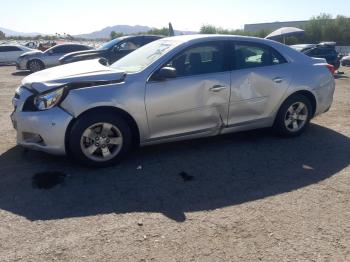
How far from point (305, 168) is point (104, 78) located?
271cm

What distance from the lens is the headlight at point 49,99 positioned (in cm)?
454

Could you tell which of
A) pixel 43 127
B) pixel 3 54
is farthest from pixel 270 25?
pixel 43 127

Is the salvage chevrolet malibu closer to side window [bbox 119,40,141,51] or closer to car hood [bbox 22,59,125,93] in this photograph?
car hood [bbox 22,59,125,93]

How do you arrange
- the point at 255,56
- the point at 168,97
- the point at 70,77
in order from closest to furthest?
the point at 70,77 < the point at 168,97 < the point at 255,56

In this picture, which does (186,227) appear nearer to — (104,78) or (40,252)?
(40,252)

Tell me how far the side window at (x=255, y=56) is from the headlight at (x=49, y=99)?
7.94 feet

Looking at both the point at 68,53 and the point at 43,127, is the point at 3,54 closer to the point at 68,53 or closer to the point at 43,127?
the point at 68,53

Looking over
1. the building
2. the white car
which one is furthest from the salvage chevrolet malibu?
the building

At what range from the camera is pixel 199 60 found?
5234mm

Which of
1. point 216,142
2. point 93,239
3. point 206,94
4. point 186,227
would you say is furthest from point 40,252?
point 216,142

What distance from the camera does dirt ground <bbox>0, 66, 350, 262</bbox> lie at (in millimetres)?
3102

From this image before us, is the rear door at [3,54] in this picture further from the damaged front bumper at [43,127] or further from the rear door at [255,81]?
the rear door at [255,81]

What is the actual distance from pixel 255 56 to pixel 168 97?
1.57 m

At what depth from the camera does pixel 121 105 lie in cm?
467
